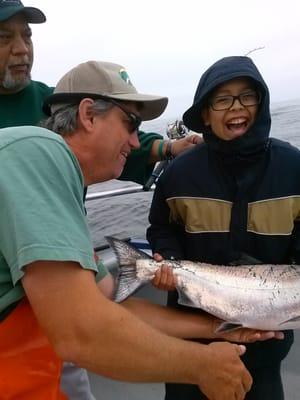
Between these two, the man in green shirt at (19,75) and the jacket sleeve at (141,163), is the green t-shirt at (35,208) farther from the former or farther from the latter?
the jacket sleeve at (141,163)

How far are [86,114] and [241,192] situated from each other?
1102 mm

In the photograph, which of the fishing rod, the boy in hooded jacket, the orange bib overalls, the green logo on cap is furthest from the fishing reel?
the orange bib overalls

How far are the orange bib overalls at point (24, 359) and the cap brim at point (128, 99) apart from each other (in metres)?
0.97

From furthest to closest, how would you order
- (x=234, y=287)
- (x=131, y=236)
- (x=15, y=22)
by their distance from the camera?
1. (x=131, y=236)
2. (x=15, y=22)
3. (x=234, y=287)

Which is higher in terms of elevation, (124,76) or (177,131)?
(124,76)

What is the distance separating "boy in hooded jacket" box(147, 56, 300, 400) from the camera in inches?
110

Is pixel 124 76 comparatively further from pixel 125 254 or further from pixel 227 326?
pixel 227 326

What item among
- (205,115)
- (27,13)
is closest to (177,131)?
(205,115)

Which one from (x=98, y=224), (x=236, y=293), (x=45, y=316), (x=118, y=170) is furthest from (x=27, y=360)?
(x=98, y=224)

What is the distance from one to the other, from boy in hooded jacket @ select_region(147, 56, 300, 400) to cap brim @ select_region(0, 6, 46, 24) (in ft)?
3.92

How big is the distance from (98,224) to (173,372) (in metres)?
5.46

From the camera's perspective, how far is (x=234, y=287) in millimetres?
2881

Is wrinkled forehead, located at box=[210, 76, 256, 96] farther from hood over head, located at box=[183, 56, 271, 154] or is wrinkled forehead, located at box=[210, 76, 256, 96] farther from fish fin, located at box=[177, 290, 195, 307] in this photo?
fish fin, located at box=[177, 290, 195, 307]

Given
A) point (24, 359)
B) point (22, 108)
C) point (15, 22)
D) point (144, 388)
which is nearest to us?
point (24, 359)
